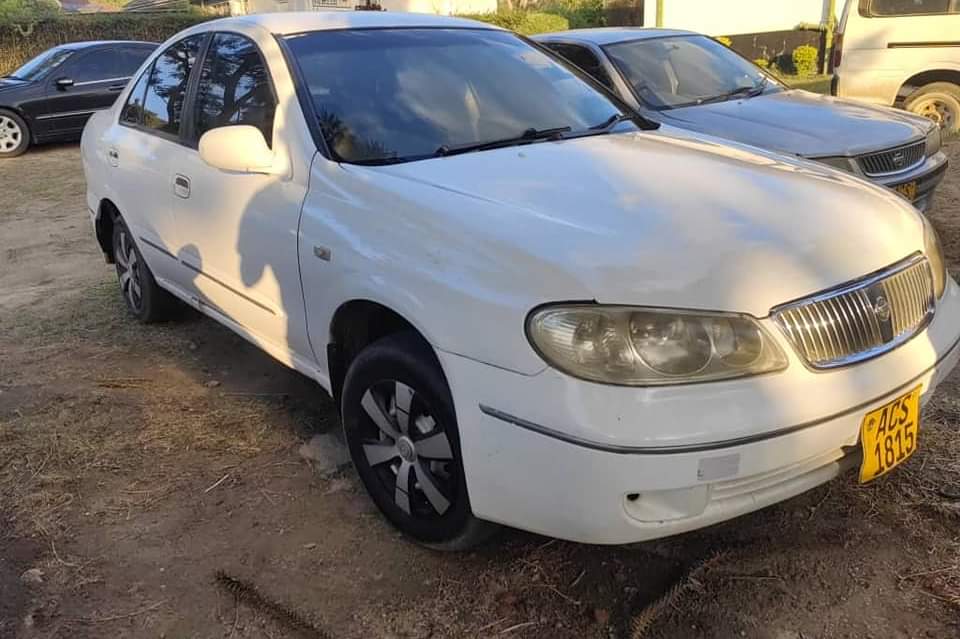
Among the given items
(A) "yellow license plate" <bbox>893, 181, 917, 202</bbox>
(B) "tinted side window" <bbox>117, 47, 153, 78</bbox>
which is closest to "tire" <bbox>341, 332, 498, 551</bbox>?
(A) "yellow license plate" <bbox>893, 181, 917, 202</bbox>

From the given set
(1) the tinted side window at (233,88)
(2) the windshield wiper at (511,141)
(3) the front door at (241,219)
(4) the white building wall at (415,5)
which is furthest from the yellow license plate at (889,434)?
(4) the white building wall at (415,5)

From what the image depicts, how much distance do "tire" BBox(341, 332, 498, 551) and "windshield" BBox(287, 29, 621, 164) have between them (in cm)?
75

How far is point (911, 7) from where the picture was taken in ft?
28.6

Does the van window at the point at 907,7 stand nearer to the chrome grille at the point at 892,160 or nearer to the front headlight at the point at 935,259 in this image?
the chrome grille at the point at 892,160

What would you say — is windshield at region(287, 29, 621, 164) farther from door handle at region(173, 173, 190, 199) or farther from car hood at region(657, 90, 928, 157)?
car hood at region(657, 90, 928, 157)

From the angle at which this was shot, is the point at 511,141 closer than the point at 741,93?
Yes

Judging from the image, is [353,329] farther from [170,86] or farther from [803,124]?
[803,124]

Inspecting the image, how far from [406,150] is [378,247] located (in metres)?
0.54

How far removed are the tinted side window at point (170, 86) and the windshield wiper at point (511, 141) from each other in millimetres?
1664

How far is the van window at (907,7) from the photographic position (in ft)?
28.1

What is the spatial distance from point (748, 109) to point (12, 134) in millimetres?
10167

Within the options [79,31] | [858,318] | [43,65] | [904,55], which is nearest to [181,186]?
[858,318]

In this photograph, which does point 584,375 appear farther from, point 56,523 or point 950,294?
point 56,523

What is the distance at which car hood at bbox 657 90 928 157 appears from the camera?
5.15 m
